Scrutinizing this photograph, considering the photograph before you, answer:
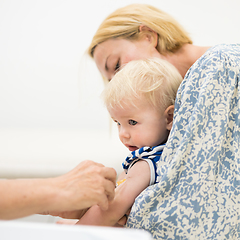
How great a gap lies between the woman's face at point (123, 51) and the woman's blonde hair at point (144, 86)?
1.58 feet

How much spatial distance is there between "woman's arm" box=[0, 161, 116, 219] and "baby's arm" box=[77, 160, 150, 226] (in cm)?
3

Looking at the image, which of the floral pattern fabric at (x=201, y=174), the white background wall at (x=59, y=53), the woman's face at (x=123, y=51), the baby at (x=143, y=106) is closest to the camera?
the floral pattern fabric at (x=201, y=174)

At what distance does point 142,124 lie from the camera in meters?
0.93

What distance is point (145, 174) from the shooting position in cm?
82

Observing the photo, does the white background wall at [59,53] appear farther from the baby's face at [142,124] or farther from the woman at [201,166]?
the woman at [201,166]

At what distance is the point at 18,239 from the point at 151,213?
1.42ft

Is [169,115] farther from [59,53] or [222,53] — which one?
[59,53]

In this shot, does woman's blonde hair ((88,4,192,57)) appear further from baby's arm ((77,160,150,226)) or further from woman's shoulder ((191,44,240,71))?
baby's arm ((77,160,150,226))

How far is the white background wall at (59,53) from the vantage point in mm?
2848

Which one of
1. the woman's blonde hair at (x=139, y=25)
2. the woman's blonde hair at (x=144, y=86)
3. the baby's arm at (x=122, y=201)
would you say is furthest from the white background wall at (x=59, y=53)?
the baby's arm at (x=122, y=201)

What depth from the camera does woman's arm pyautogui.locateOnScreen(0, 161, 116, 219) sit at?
625 millimetres

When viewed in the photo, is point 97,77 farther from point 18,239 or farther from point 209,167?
point 18,239

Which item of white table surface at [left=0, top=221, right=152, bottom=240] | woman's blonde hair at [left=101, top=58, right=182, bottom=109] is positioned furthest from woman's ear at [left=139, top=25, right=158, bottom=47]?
white table surface at [left=0, top=221, right=152, bottom=240]

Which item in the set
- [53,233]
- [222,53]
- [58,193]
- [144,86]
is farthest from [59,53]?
[53,233]
